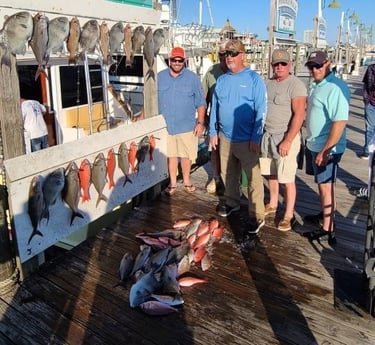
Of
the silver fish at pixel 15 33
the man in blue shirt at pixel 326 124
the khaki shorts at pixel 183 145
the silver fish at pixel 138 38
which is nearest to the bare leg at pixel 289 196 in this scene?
the man in blue shirt at pixel 326 124

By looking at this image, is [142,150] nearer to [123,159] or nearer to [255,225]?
[123,159]

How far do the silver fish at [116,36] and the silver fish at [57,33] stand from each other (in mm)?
628

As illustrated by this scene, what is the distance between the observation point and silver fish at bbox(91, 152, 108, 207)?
3.63 meters

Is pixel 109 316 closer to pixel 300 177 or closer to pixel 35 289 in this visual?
pixel 35 289

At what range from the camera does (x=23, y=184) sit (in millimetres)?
2902

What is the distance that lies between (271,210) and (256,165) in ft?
2.16

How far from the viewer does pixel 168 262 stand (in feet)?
10.4

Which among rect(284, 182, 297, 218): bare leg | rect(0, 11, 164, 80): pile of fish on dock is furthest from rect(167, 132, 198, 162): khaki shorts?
rect(284, 182, 297, 218): bare leg

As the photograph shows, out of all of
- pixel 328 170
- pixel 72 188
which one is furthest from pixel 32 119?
pixel 328 170

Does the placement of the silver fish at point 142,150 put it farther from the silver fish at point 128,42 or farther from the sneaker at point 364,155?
the sneaker at point 364,155

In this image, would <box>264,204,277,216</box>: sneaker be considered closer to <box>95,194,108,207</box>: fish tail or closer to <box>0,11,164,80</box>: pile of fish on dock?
<box>95,194,108,207</box>: fish tail

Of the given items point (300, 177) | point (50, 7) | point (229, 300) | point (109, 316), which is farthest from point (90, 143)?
point (300, 177)

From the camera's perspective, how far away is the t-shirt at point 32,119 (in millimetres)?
5285

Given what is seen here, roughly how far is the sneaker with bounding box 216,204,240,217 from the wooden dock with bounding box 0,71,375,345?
10.7 inches
